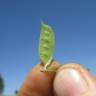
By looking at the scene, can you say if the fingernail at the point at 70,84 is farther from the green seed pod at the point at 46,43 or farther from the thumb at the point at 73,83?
the green seed pod at the point at 46,43

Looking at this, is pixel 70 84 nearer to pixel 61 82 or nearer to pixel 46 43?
pixel 61 82

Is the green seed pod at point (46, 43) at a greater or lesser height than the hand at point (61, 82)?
greater

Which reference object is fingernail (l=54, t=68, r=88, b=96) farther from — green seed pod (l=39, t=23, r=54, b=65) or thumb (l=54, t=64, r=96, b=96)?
green seed pod (l=39, t=23, r=54, b=65)

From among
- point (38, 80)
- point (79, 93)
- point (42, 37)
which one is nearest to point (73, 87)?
point (79, 93)

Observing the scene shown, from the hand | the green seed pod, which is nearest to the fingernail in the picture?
the hand

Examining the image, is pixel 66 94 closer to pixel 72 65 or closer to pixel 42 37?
pixel 72 65

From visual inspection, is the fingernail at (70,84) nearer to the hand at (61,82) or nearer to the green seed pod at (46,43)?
the hand at (61,82)

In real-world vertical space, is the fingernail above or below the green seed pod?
below

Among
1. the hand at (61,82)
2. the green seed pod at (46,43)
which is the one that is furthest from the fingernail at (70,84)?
the green seed pod at (46,43)
